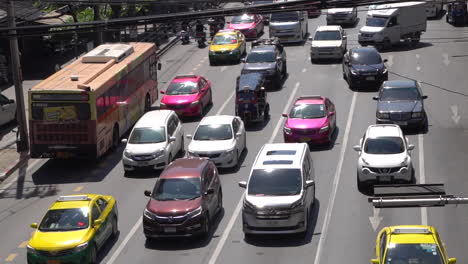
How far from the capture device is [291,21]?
58062 millimetres

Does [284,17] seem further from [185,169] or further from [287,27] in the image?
[185,169]

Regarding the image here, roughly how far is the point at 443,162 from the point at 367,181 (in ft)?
15.2

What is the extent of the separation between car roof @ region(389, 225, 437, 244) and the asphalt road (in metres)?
3.52

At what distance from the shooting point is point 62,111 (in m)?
34.9

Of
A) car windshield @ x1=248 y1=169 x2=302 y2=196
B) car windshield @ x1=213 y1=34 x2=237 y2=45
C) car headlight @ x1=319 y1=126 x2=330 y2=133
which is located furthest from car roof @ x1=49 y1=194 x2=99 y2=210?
car windshield @ x1=213 y1=34 x2=237 y2=45

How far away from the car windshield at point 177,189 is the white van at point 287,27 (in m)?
31.2

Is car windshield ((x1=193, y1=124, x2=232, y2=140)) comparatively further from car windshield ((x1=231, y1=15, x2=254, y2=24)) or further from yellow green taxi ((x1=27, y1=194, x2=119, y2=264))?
car windshield ((x1=231, y1=15, x2=254, y2=24))

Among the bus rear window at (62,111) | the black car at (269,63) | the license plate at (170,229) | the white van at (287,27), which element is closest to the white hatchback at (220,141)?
the bus rear window at (62,111)

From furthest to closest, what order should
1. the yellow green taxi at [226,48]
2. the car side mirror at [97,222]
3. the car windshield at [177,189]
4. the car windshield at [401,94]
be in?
the yellow green taxi at [226,48]
the car windshield at [401,94]
the car windshield at [177,189]
the car side mirror at [97,222]

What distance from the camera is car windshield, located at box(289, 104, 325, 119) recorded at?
1437 inches

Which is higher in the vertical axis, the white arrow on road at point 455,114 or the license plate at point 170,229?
the license plate at point 170,229

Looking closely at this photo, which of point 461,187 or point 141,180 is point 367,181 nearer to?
point 461,187

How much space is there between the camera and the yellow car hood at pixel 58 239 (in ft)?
81.0

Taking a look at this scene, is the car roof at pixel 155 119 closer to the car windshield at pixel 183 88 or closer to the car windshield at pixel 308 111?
the car windshield at pixel 308 111
